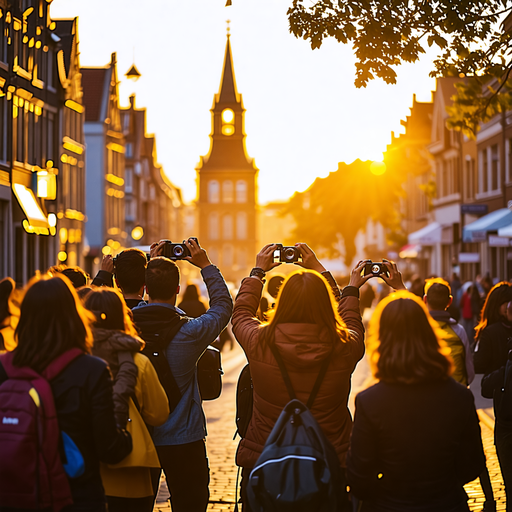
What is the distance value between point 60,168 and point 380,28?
2579cm

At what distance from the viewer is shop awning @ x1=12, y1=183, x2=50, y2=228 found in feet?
87.7

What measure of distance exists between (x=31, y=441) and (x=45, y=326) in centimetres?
44

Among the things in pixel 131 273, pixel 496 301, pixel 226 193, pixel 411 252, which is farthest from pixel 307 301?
pixel 226 193

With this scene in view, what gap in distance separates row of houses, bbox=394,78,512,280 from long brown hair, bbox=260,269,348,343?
17.1 metres

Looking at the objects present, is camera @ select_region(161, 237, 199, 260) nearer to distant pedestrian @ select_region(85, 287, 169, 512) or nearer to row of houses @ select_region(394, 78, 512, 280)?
distant pedestrian @ select_region(85, 287, 169, 512)

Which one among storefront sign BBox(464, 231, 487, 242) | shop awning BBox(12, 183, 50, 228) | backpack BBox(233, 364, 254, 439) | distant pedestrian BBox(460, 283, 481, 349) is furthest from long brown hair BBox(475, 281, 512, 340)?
shop awning BBox(12, 183, 50, 228)

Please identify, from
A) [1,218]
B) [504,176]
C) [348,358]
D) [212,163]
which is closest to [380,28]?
[348,358]

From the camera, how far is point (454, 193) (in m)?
44.4

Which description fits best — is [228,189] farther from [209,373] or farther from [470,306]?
[209,373]

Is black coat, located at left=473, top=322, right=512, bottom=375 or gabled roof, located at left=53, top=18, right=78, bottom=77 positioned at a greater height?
gabled roof, located at left=53, top=18, right=78, bottom=77

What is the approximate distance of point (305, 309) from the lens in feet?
14.5

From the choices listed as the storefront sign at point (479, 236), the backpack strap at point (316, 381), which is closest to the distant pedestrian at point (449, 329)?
A: the backpack strap at point (316, 381)

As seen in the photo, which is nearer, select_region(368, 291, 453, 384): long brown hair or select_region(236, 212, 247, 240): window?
select_region(368, 291, 453, 384): long brown hair

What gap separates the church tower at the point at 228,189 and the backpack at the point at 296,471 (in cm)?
11232
